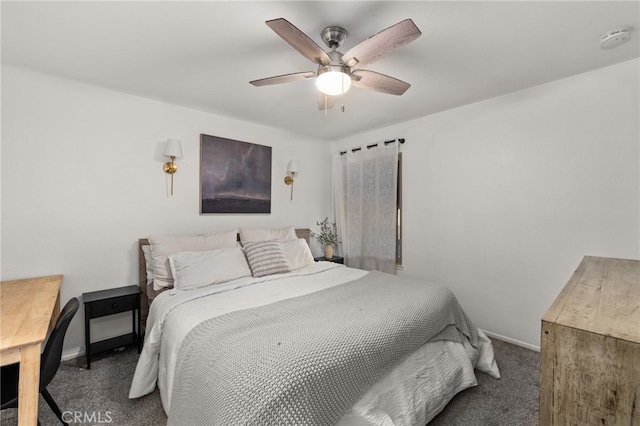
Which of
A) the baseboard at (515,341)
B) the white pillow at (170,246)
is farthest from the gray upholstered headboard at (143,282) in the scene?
the baseboard at (515,341)

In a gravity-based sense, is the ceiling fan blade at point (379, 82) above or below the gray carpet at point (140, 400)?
above

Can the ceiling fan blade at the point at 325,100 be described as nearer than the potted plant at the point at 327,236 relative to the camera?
Yes

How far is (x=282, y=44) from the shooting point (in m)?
1.82

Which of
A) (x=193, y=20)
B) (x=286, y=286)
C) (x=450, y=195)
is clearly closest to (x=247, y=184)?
(x=286, y=286)

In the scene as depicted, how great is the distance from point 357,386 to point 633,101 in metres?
2.81

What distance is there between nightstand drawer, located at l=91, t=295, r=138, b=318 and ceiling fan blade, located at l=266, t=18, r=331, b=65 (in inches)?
94.5

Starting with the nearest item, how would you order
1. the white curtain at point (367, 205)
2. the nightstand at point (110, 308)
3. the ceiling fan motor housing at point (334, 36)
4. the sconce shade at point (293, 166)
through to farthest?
the ceiling fan motor housing at point (334, 36) < the nightstand at point (110, 308) < the white curtain at point (367, 205) < the sconce shade at point (293, 166)

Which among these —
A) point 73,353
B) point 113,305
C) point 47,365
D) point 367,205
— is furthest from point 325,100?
point 73,353


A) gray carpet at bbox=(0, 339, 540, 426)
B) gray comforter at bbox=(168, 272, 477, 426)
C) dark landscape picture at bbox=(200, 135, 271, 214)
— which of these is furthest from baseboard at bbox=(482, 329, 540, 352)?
dark landscape picture at bbox=(200, 135, 271, 214)

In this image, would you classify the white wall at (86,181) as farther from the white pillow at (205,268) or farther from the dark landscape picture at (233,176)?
the white pillow at (205,268)

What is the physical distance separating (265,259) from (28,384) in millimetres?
1650

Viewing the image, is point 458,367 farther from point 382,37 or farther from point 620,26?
point 620,26

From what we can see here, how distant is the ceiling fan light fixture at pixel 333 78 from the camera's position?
5.40 ft

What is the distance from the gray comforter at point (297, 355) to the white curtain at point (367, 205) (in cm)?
165
